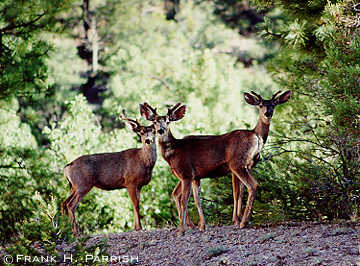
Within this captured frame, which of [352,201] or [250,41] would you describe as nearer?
[352,201]

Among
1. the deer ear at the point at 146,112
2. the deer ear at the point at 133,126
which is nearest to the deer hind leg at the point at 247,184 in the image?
the deer ear at the point at 146,112

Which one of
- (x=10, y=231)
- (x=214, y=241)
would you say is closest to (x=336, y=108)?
(x=214, y=241)

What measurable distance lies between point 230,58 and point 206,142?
28202 mm

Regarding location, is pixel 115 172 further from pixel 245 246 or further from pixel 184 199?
pixel 245 246

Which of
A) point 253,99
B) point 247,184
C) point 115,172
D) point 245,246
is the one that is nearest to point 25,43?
point 115,172

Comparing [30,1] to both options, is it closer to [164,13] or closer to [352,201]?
[352,201]

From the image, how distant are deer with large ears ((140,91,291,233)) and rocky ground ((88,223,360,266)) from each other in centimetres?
44

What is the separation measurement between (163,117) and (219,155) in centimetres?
107

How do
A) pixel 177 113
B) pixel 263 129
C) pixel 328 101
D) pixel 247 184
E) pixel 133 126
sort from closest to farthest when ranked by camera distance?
1. pixel 328 101
2. pixel 247 184
3. pixel 263 129
4. pixel 177 113
5. pixel 133 126

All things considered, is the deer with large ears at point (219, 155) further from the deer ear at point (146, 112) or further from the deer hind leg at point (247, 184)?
the deer ear at point (146, 112)

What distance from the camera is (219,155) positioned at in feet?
27.6

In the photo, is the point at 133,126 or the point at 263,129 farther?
the point at 133,126

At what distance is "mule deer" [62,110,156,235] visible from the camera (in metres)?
9.39

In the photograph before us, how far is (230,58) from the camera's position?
36219 mm
